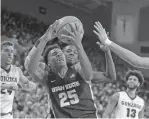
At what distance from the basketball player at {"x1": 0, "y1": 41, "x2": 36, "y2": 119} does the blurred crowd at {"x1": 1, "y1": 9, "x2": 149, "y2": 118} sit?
1574mm

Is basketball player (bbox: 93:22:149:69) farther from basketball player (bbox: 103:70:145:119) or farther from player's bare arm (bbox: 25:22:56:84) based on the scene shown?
basketball player (bbox: 103:70:145:119)

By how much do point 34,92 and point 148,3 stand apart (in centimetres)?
203

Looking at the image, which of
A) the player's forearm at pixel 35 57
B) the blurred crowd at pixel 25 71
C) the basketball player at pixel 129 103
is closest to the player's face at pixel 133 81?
the basketball player at pixel 129 103

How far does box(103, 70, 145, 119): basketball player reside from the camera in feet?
8.54

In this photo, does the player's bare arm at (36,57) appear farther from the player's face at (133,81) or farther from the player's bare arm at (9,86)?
the player's face at (133,81)

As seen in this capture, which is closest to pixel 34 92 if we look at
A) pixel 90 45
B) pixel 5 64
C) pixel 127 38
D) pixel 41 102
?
pixel 41 102

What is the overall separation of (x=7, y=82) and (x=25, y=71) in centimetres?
205

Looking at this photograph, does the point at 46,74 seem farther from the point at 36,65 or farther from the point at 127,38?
the point at 127,38

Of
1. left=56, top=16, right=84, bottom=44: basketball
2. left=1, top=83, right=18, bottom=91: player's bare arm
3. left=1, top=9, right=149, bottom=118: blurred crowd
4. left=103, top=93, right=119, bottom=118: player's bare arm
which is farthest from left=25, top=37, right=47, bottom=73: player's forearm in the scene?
left=1, top=9, right=149, bottom=118: blurred crowd

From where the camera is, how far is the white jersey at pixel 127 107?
261cm

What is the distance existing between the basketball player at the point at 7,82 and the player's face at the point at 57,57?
2.05 ft

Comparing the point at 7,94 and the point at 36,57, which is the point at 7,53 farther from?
the point at 36,57

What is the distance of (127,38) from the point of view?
151 inches

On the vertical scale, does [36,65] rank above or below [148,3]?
below
